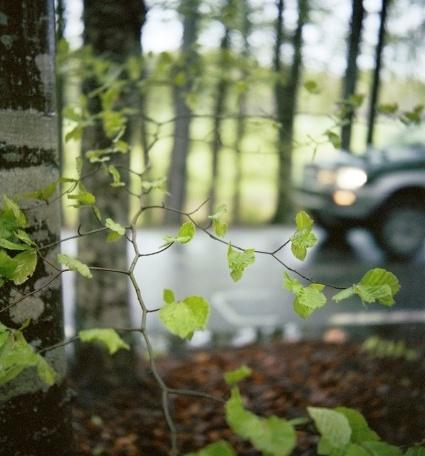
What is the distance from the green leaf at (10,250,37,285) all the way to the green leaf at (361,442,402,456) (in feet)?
2.96

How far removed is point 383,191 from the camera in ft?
22.4

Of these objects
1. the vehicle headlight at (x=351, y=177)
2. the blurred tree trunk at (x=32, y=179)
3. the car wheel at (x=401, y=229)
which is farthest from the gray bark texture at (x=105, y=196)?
the car wheel at (x=401, y=229)

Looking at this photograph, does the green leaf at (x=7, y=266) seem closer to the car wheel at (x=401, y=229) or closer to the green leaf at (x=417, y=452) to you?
the green leaf at (x=417, y=452)

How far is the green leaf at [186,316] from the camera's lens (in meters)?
1.13

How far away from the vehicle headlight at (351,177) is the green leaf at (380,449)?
6.08 metres

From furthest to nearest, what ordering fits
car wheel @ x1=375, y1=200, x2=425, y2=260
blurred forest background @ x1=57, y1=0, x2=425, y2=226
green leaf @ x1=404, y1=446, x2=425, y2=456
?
car wheel @ x1=375, y1=200, x2=425, y2=260 → blurred forest background @ x1=57, y1=0, x2=425, y2=226 → green leaf @ x1=404, y1=446, x2=425, y2=456

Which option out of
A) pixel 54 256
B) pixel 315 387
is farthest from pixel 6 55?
pixel 315 387

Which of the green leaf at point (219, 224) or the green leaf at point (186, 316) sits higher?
the green leaf at point (219, 224)

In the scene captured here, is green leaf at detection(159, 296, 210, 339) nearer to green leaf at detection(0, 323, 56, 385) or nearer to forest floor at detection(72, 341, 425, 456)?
green leaf at detection(0, 323, 56, 385)

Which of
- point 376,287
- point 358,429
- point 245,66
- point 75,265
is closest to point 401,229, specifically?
point 245,66

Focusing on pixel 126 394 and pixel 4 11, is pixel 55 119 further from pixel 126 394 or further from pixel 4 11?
pixel 126 394

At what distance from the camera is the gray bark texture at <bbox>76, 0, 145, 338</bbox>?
9.82ft

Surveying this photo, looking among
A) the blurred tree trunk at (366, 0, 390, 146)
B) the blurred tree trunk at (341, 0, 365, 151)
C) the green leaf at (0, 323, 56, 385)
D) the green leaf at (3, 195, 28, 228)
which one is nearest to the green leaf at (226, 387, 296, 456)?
the green leaf at (0, 323, 56, 385)

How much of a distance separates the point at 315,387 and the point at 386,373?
1.49 ft
